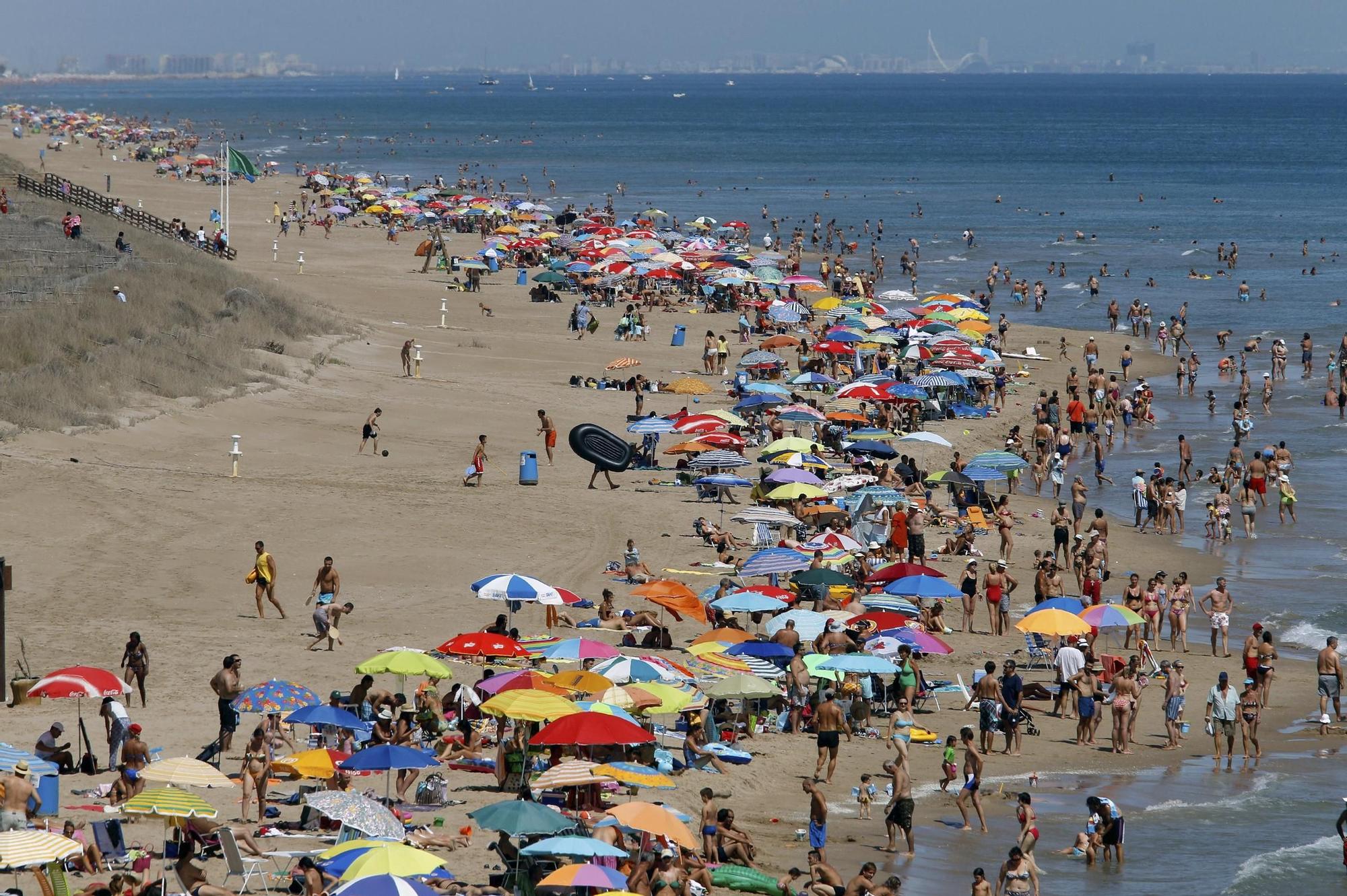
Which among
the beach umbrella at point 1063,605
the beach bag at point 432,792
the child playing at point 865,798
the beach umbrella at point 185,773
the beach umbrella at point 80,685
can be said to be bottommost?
the child playing at point 865,798

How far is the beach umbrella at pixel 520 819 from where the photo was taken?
11.8 meters

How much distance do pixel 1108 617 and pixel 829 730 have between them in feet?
15.1

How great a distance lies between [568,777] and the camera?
12875mm

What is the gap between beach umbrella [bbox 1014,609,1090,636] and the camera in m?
18.2

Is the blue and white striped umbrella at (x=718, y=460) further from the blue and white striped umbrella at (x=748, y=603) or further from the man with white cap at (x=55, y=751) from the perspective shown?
the man with white cap at (x=55, y=751)

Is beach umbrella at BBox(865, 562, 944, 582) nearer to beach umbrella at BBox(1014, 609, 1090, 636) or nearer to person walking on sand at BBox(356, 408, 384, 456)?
beach umbrella at BBox(1014, 609, 1090, 636)

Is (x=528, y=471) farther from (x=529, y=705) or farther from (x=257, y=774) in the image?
(x=257, y=774)

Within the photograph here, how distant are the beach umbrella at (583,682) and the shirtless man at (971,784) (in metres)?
3.32

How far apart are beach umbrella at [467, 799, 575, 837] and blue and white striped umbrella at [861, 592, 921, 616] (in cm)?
812

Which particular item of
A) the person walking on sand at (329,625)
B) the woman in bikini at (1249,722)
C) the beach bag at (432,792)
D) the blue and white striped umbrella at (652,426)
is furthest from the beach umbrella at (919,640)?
the blue and white striped umbrella at (652,426)

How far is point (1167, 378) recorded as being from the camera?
4028 centimetres

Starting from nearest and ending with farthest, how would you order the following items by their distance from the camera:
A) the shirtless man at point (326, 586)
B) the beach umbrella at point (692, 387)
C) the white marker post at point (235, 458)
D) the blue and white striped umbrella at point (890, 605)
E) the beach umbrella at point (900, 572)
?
the shirtless man at point (326, 586)
the blue and white striped umbrella at point (890, 605)
the beach umbrella at point (900, 572)
the white marker post at point (235, 458)
the beach umbrella at point (692, 387)

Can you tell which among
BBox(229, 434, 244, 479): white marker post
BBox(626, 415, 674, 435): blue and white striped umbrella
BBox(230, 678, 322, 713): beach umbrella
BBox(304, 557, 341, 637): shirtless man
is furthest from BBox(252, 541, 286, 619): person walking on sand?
BBox(626, 415, 674, 435): blue and white striped umbrella

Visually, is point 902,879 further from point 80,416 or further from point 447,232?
point 447,232
